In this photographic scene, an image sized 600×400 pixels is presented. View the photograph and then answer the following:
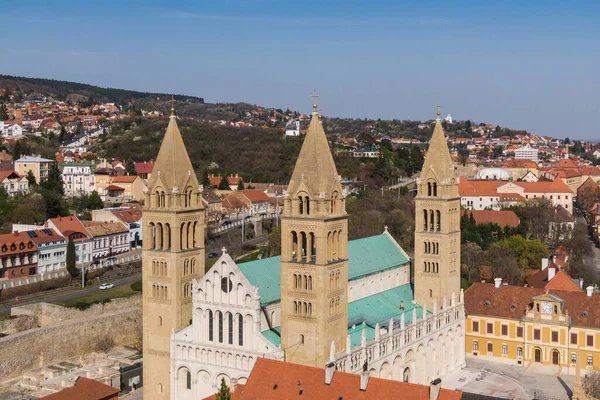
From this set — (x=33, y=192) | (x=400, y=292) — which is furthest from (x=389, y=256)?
(x=33, y=192)

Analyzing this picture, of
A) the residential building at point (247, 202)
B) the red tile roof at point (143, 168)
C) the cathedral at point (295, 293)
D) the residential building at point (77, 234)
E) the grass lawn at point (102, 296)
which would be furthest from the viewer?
the red tile roof at point (143, 168)

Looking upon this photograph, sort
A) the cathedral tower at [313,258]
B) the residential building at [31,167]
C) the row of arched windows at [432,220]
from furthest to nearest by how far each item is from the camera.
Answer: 1. the residential building at [31,167]
2. the row of arched windows at [432,220]
3. the cathedral tower at [313,258]

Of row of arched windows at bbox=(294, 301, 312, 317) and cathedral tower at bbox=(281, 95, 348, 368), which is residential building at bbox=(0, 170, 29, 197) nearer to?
cathedral tower at bbox=(281, 95, 348, 368)

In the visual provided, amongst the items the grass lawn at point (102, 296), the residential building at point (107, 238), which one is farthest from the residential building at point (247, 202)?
the grass lawn at point (102, 296)

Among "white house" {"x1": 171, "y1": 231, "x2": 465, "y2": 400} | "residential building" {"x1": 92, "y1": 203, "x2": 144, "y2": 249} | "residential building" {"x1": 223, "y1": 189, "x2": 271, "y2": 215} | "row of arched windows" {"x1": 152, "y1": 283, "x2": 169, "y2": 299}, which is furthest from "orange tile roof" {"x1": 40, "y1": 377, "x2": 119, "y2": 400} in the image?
"residential building" {"x1": 223, "y1": 189, "x2": 271, "y2": 215}

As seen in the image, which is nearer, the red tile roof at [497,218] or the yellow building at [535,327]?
the yellow building at [535,327]

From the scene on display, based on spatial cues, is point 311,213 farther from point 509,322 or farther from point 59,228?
point 59,228

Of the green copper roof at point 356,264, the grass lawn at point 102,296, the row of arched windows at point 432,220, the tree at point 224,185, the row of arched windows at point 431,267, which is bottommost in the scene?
the grass lawn at point 102,296

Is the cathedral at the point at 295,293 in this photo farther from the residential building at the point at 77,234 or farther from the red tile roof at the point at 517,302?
the residential building at the point at 77,234
